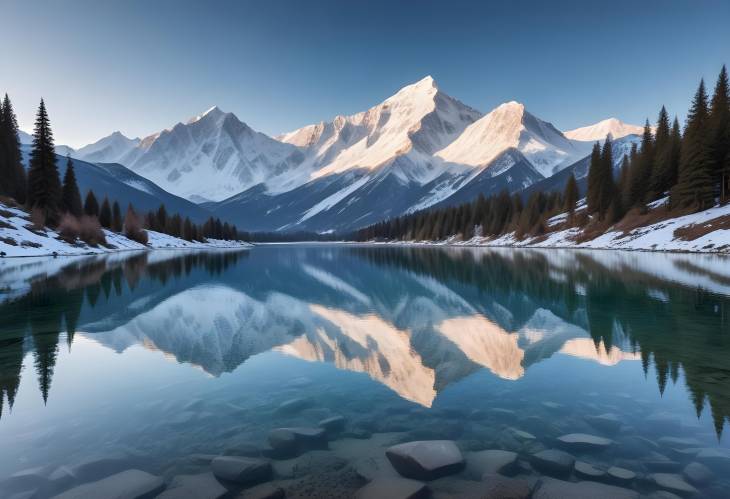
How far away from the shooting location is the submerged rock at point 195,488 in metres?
6.99

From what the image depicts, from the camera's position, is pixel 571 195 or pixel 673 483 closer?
pixel 673 483

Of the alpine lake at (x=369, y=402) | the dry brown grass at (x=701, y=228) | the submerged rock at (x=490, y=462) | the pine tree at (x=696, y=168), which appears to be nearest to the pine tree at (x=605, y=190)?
the pine tree at (x=696, y=168)

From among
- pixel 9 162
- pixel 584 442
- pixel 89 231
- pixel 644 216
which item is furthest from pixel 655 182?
pixel 9 162

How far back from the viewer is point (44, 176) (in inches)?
3472

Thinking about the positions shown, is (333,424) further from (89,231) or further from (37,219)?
(89,231)

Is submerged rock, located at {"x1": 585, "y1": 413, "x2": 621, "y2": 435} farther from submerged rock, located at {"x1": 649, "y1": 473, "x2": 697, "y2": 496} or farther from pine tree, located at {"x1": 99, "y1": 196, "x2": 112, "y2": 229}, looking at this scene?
pine tree, located at {"x1": 99, "y1": 196, "x2": 112, "y2": 229}

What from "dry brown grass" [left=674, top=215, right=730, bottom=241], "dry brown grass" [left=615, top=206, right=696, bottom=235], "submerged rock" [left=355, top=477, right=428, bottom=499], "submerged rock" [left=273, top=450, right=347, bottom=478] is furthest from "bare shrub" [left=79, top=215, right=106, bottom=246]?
"dry brown grass" [left=615, top=206, right=696, bottom=235]

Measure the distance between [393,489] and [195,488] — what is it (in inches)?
134

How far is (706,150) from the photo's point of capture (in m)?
75.5

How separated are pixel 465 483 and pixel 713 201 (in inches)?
3600

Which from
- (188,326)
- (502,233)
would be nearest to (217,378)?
(188,326)

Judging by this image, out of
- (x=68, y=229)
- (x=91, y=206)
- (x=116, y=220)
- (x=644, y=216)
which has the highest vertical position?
(x=91, y=206)

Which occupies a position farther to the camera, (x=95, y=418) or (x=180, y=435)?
(x=95, y=418)

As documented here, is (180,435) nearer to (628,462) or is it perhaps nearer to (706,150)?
(628,462)
